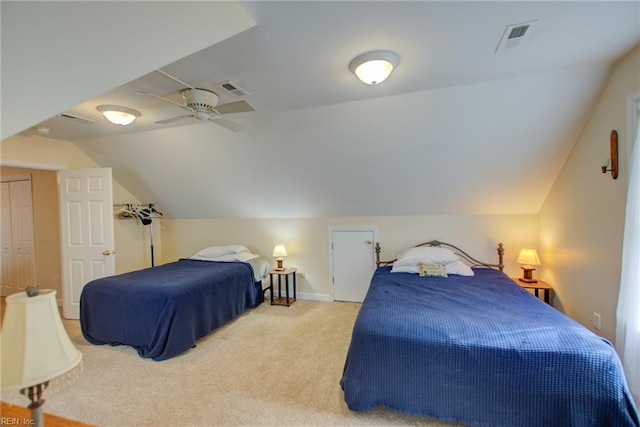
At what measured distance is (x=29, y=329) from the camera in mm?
891

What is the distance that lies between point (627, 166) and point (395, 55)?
1940 millimetres

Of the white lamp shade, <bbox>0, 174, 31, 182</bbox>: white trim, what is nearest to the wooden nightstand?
the white lamp shade

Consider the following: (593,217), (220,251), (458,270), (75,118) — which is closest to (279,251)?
(220,251)

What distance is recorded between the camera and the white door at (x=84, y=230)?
3805 millimetres

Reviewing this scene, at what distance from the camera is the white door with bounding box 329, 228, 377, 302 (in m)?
4.36

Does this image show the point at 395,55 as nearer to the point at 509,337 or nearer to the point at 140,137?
A: the point at 509,337

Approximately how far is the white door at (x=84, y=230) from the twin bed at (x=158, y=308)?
27.6 inches

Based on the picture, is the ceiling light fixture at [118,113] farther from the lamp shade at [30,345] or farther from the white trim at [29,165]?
the lamp shade at [30,345]

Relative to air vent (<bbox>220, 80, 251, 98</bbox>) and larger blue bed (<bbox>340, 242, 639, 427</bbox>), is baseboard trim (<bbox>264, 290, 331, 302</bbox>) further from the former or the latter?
air vent (<bbox>220, 80, 251, 98</bbox>)

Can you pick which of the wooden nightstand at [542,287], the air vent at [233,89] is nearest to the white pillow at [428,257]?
the wooden nightstand at [542,287]

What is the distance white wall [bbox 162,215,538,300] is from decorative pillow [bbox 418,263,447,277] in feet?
2.45

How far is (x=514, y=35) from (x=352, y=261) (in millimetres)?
3298

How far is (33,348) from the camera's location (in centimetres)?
89

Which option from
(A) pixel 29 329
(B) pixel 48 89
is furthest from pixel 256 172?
(A) pixel 29 329
